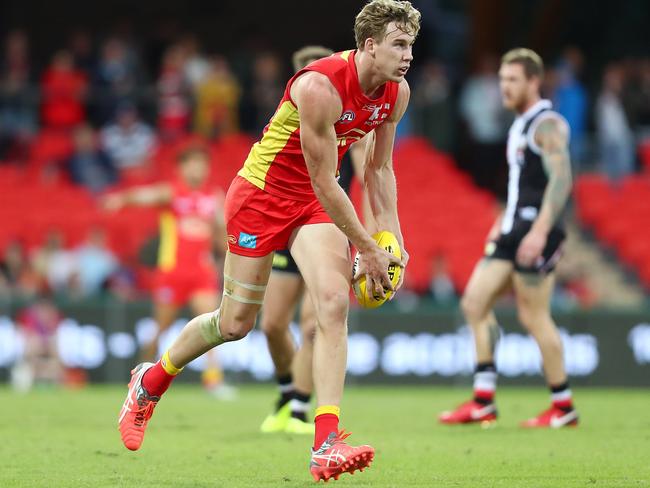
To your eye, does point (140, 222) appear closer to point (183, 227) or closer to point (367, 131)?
point (183, 227)

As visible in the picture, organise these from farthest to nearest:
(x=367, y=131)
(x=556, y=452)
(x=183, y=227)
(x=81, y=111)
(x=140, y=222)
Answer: (x=81, y=111) → (x=140, y=222) → (x=183, y=227) → (x=556, y=452) → (x=367, y=131)

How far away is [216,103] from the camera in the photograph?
66.2 feet

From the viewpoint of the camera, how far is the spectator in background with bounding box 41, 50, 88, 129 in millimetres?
19641

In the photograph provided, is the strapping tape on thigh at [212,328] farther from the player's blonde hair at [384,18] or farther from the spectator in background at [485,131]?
the spectator in background at [485,131]

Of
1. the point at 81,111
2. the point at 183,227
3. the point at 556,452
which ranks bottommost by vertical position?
the point at 556,452

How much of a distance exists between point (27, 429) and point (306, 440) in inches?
86.5

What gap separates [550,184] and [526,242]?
513 mm

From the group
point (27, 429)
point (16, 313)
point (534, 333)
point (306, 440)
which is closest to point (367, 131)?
point (306, 440)

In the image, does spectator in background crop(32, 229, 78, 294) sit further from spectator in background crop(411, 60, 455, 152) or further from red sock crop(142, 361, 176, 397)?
red sock crop(142, 361, 176, 397)

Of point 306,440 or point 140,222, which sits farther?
point 140,222

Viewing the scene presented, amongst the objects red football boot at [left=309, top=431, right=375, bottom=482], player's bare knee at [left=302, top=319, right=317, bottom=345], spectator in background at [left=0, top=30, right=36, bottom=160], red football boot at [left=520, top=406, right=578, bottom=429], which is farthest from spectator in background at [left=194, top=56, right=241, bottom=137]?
red football boot at [left=309, top=431, right=375, bottom=482]

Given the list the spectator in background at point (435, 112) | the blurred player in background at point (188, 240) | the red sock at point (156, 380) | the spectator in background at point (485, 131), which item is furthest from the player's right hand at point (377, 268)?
the spectator in background at point (435, 112)

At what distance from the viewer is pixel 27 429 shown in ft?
29.9

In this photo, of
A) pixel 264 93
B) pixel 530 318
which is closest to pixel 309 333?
pixel 530 318
